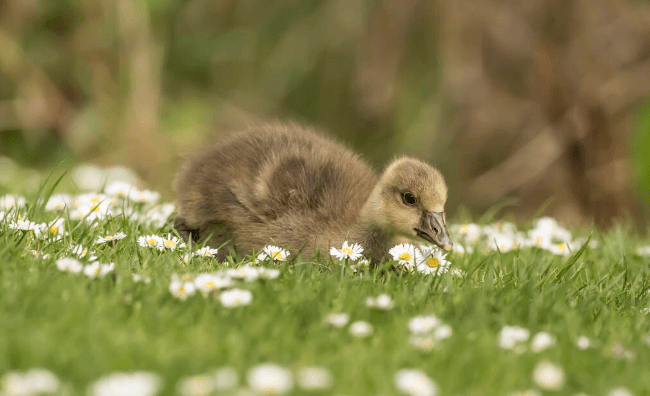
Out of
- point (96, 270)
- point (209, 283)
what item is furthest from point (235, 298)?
point (96, 270)

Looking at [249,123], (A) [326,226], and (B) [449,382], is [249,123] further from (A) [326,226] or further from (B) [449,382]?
(B) [449,382]

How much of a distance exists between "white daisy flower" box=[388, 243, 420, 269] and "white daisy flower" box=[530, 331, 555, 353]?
3.48 feet

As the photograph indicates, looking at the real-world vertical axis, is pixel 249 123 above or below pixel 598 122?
below

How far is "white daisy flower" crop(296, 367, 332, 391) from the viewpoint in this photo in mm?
2094

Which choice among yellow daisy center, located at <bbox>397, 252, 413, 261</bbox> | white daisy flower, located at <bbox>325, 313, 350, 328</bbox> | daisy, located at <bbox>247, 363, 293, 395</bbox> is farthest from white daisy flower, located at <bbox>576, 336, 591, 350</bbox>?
daisy, located at <bbox>247, 363, 293, 395</bbox>

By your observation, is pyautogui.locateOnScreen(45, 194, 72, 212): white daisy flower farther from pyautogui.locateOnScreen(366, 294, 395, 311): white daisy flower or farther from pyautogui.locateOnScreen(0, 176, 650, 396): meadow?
pyautogui.locateOnScreen(366, 294, 395, 311): white daisy flower

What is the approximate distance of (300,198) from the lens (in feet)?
14.2

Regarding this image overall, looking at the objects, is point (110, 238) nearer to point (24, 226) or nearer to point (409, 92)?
point (24, 226)

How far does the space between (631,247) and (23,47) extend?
967 centimetres

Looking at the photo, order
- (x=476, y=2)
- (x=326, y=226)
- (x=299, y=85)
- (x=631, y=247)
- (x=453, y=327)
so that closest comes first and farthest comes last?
1. (x=453, y=327)
2. (x=326, y=226)
3. (x=631, y=247)
4. (x=476, y=2)
5. (x=299, y=85)

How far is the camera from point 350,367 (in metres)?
2.33

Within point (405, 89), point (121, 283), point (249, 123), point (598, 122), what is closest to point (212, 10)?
point (405, 89)

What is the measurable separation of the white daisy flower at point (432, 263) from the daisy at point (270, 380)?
4.94 feet

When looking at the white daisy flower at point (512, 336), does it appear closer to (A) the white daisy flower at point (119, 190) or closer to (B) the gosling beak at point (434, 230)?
(B) the gosling beak at point (434, 230)
